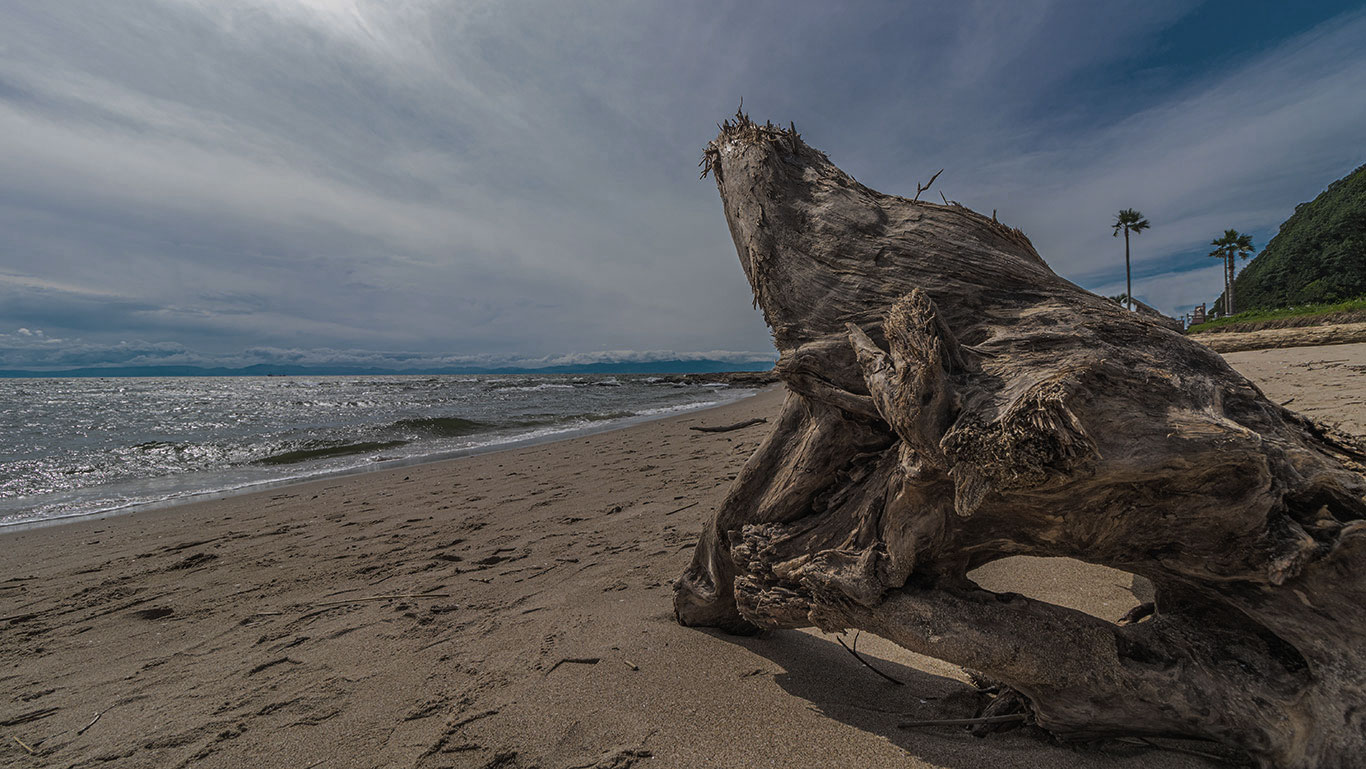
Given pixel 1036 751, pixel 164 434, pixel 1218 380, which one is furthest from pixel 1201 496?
pixel 164 434

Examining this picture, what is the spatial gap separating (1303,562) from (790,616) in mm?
1771

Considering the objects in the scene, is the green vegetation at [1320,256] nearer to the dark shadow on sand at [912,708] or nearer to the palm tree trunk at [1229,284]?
the palm tree trunk at [1229,284]

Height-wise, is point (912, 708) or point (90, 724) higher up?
point (912, 708)

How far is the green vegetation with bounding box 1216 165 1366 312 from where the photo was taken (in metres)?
31.8

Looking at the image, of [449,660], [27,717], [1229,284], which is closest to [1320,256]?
[1229,284]

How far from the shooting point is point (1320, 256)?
112 ft

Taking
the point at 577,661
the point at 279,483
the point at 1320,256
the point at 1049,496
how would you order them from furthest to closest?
the point at 1320,256
the point at 279,483
the point at 577,661
the point at 1049,496

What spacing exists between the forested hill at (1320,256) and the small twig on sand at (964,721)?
139ft

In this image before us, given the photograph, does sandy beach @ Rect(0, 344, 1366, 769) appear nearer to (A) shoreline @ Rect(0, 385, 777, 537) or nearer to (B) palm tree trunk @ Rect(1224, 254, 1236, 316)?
(A) shoreline @ Rect(0, 385, 777, 537)

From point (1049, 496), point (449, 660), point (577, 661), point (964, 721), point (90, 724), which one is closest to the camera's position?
point (1049, 496)

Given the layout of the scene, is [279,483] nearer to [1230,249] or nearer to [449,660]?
[449,660]

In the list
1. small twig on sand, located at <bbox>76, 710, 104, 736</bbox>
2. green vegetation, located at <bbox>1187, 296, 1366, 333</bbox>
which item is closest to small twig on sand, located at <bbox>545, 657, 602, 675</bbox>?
small twig on sand, located at <bbox>76, 710, 104, 736</bbox>

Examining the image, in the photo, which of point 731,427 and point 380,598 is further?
point 731,427

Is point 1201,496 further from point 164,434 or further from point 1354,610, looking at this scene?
point 164,434
